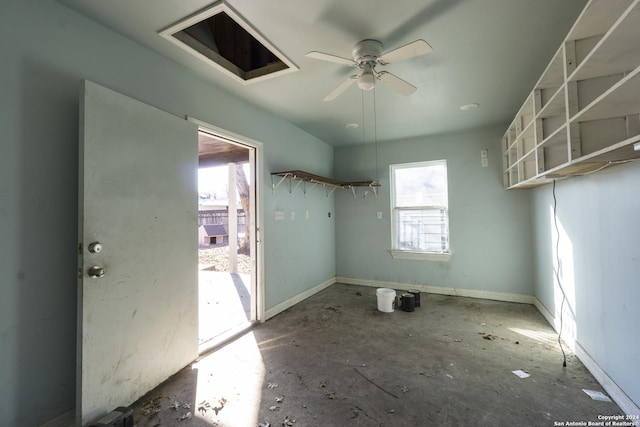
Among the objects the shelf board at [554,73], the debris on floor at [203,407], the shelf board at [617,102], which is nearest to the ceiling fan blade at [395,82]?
the shelf board at [554,73]

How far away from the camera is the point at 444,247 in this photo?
4.43 metres

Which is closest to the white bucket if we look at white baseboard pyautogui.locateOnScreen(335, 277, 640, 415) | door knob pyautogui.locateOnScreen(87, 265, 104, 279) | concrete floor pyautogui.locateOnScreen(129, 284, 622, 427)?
concrete floor pyautogui.locateOnScreen(129, 284, 622, 427)

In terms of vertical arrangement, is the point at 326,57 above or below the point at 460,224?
above

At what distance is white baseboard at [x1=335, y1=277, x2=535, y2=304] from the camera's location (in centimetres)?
394

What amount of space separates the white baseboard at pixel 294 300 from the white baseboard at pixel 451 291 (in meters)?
0.51

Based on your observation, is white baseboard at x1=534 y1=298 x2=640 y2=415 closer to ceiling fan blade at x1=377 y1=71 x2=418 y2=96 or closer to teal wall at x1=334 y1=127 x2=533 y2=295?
teal wall at x1=334 y1=127 x2=533 y2=295

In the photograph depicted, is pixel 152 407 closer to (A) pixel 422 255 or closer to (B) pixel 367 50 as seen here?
(B) pixel 367 50

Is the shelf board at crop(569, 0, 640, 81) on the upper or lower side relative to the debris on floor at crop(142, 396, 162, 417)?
upper

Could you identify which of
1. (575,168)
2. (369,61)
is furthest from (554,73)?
(369,61)

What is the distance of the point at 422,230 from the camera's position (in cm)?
459

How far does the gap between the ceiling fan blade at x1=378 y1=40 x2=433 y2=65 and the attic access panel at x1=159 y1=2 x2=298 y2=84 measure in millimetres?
855

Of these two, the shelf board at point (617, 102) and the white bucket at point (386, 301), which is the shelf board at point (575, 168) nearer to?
the shelf board at point (617, 102)

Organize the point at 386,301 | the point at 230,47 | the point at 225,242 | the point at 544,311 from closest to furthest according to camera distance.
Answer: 1. the point at 230,47
2. the point at 544,311
3. the point at 386,301
4. the point at 225,242

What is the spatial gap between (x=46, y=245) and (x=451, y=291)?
15.3 feet
